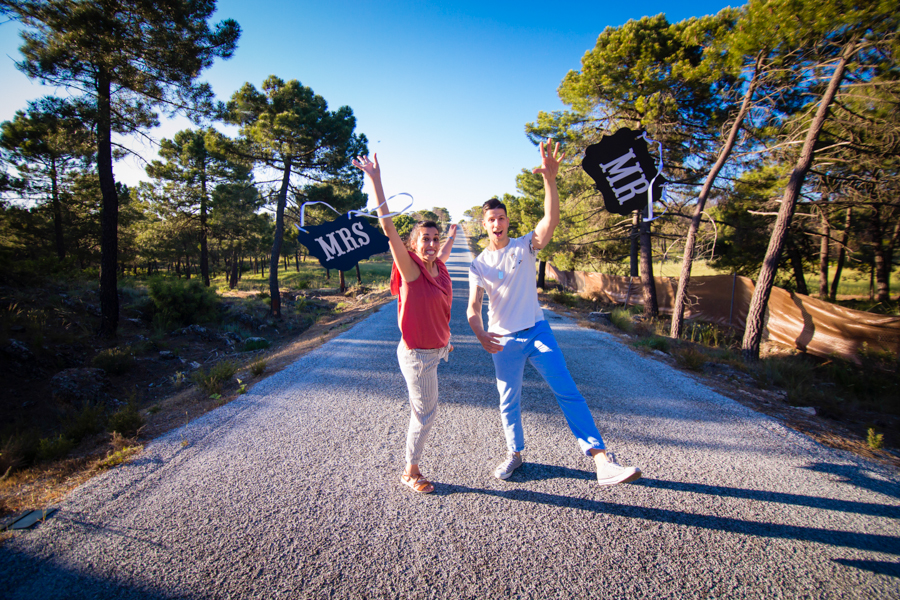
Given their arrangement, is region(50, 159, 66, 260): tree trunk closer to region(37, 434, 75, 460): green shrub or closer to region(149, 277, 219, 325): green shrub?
region(149, 277, 219, 325): green shrub

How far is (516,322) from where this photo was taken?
255 cm

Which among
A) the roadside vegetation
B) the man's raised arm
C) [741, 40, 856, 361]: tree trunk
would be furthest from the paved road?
[741, 40, 856, 361]: tree trunk

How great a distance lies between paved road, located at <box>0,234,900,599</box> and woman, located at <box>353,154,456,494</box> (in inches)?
22.2

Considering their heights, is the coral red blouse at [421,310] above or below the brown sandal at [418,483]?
above

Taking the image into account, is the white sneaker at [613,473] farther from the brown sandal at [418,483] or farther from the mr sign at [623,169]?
the mr sign at [623,169]

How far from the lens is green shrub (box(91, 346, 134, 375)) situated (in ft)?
22.7

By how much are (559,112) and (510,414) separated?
12.1m

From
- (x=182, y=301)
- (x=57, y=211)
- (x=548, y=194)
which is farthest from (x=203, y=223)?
(x=548, y=194)

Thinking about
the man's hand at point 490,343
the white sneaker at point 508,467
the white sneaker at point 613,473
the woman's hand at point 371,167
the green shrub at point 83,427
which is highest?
the woman's hand at point 371,167

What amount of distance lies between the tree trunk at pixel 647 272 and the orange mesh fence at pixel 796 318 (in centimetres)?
122

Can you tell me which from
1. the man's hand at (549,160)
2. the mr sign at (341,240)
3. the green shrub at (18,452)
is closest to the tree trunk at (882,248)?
the man's hand at (549,160)

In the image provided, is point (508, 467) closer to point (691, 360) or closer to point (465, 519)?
point (465, 519)

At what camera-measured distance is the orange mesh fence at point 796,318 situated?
6.97 meters

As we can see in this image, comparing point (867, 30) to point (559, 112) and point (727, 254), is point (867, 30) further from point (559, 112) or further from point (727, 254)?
point (727, 254)
